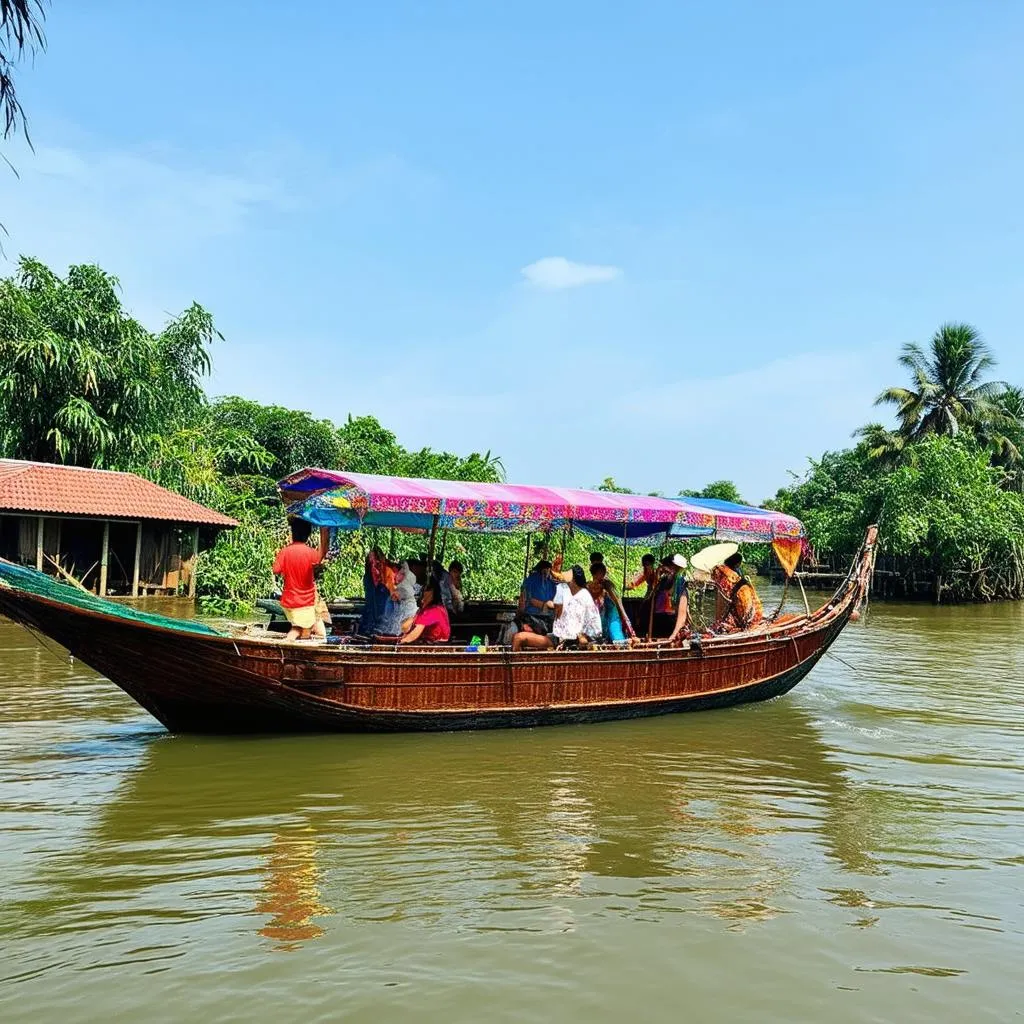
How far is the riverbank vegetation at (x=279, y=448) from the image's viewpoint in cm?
2112

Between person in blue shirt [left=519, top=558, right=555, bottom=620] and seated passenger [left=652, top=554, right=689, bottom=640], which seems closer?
person in blue shirt [left=519, top=558, right=555, bottom=620]

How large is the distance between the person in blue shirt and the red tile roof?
1227cm

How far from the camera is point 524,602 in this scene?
9.87m

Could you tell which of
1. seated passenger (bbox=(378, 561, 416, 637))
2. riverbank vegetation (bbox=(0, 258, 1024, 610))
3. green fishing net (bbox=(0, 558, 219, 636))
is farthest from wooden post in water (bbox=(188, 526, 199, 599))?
green fishing net (bbox=(0, 558, 219, 636))

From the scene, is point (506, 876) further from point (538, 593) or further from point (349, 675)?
point (538, 593)

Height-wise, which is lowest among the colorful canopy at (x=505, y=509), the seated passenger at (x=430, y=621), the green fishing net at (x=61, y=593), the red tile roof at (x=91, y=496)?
the seated passenger at (x=430, y=621)

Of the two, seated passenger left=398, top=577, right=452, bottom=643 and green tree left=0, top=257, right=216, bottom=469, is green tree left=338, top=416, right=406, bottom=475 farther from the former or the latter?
seated passenger left=398, top=577, right=452, bottom=643

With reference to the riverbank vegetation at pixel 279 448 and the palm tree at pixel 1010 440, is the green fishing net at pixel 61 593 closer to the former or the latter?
the riverbank vegetation at pixel 279 448

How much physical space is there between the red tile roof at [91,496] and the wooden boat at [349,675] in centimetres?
1228

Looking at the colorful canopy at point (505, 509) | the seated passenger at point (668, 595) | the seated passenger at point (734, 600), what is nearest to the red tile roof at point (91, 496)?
the colorful canopy at point (505, 509)

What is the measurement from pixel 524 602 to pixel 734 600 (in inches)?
105

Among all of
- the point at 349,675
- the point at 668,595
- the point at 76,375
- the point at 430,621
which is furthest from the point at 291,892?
the point at 76,375

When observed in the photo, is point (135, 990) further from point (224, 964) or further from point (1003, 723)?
point (1003, 723)

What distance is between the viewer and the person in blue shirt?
971 centimetres
